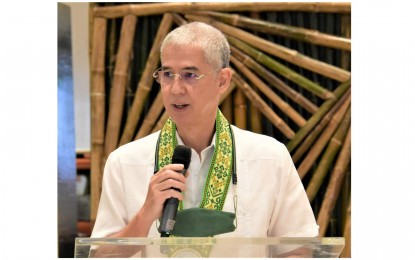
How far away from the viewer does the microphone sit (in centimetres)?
176

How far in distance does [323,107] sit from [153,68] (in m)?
0.73

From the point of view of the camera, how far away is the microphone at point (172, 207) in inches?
69.2

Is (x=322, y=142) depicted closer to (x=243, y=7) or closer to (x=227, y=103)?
(x=227, y=103)

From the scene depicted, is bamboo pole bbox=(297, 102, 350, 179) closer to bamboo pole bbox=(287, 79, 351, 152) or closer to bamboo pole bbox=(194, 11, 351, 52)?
bamboo pole bbox=(287, 79, 351, 152)

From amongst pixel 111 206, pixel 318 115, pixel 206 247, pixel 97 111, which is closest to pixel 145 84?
pixel 97 111

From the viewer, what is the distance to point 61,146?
2.59m

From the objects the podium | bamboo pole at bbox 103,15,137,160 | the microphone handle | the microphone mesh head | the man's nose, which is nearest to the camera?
the podium

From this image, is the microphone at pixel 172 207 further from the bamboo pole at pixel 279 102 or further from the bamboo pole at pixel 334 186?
the bamboo pole at pixel 334 186

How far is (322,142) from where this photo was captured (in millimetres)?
2668

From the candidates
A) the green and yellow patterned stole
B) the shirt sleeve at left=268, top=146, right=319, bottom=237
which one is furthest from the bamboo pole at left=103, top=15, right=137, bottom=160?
the shirt sleeve at left=268, top=146, right=319, bottom=237

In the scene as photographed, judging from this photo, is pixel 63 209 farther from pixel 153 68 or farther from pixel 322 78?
pixel 322 78

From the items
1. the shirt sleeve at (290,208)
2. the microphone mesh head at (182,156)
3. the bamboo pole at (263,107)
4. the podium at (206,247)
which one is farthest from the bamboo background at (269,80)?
the podium at (206,247)

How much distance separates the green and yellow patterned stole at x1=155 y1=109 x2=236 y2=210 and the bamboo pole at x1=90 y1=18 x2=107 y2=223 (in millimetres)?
432
